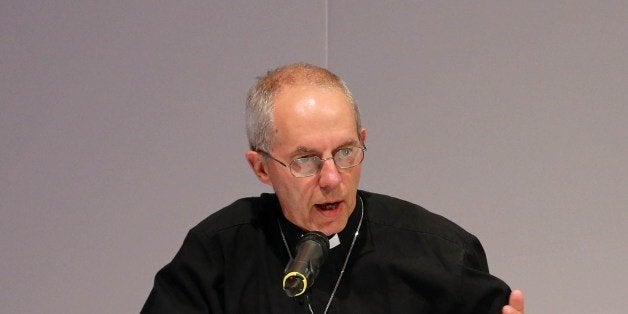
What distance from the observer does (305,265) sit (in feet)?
5.69

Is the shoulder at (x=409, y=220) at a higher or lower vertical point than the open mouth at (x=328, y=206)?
A: lower

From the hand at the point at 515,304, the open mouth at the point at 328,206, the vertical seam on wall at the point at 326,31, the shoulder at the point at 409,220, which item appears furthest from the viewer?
the vertical seam on wall at the point at 326,31

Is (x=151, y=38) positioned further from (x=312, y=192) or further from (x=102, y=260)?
(x=312, y=192)

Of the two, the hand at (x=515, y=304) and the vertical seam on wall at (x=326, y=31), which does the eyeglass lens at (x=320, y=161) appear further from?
the vertical seam on wall at (x=326, y=31)

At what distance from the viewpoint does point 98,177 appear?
3.33 m

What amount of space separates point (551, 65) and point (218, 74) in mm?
1147

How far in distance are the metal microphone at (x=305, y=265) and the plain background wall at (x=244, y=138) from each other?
1.45m

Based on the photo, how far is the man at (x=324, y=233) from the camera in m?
2.08

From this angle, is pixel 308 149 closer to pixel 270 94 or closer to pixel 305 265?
pixel 270 94

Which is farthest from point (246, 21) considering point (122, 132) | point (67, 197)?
point (67, 197)

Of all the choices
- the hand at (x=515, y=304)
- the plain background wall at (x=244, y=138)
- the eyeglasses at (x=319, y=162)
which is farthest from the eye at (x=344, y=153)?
the plain background wall at (x=244, y=138)

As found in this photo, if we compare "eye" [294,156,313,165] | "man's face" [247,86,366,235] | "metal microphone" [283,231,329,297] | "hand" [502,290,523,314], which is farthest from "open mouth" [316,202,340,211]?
"hand" [502,290,523,314]

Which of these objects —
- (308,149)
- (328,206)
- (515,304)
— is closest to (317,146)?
(308,149)

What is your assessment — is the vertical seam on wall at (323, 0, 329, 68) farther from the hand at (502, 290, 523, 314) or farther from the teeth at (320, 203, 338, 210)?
the hand at (502, 290, 523, 314)
